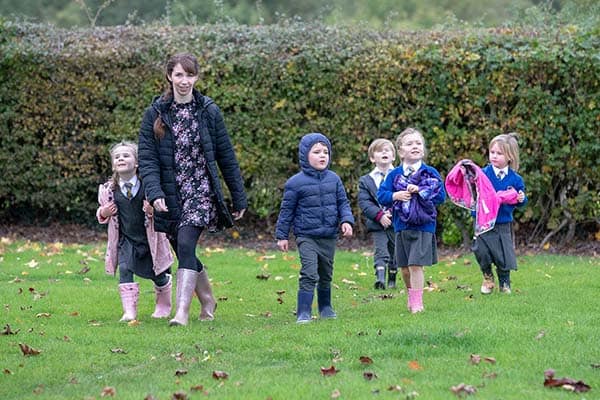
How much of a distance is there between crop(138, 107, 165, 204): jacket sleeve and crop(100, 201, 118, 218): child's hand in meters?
0.60

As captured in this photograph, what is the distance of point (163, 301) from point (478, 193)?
297 centimetres

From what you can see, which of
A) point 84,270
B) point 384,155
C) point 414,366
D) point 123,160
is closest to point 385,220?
point 384,155

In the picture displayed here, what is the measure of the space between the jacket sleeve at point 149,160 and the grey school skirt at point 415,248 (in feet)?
6.67

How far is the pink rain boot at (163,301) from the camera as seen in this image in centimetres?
951

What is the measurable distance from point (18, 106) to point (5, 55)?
74 cm

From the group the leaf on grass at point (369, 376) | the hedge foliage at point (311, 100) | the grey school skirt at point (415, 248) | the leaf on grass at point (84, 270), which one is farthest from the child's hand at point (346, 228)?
the hedge foliage at point (311, 100)

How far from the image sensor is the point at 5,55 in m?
15.8

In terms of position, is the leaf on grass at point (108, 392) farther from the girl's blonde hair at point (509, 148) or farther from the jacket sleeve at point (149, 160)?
the girl's blonde hair at point (509, 148)

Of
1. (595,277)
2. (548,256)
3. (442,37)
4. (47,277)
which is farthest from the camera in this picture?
(442,37)

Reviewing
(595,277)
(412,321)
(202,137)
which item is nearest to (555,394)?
(412,321)

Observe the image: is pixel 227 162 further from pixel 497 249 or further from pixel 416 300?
pixel 497 249

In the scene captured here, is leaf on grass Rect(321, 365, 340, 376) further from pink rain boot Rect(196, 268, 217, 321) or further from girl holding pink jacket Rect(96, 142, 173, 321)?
girl holding pink jacket Rect(96, 142, 173, 321)

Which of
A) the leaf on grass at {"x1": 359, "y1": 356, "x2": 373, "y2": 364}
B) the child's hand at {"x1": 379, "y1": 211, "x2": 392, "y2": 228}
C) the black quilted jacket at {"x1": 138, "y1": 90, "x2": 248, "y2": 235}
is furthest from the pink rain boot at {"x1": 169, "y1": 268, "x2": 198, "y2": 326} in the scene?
the leaf on grass at {"x1": 359, "y1": 356, "x2": 373, "y2": 364}

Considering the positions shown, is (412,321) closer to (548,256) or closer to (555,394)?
(555,394)
